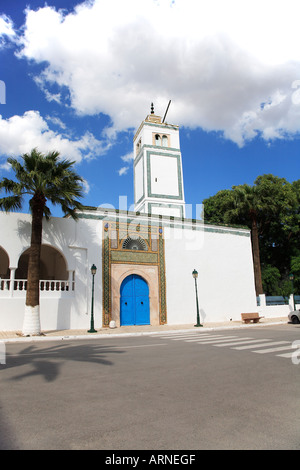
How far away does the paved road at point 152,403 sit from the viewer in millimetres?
3268

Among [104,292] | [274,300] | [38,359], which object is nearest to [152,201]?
[104,292]

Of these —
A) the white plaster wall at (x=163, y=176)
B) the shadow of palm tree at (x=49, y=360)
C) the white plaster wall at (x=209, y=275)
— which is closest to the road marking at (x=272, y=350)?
the shadow of palm tree at (x=49, y=360)

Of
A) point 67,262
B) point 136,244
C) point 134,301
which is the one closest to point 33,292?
point 67,262

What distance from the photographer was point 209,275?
22.3 m

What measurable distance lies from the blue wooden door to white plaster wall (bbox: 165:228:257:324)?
1575mm

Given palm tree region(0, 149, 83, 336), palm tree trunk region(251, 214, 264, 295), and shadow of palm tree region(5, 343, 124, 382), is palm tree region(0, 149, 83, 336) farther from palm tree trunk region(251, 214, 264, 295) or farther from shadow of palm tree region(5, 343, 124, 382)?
palm tree trunk region(251, 214, 264, 295)

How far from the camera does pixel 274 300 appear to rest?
25.2m

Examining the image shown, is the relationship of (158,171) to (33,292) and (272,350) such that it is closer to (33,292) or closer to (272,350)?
(33,292)

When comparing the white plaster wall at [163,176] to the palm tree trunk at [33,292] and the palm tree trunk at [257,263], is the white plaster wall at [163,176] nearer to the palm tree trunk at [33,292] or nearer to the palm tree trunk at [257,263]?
the palm tree trunk at [257,263]

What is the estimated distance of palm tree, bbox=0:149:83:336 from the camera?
1407 centimetres

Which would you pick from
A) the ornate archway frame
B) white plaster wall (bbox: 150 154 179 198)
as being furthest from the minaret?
the ornate archway frame

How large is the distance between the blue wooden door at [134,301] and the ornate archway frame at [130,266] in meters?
0.28
